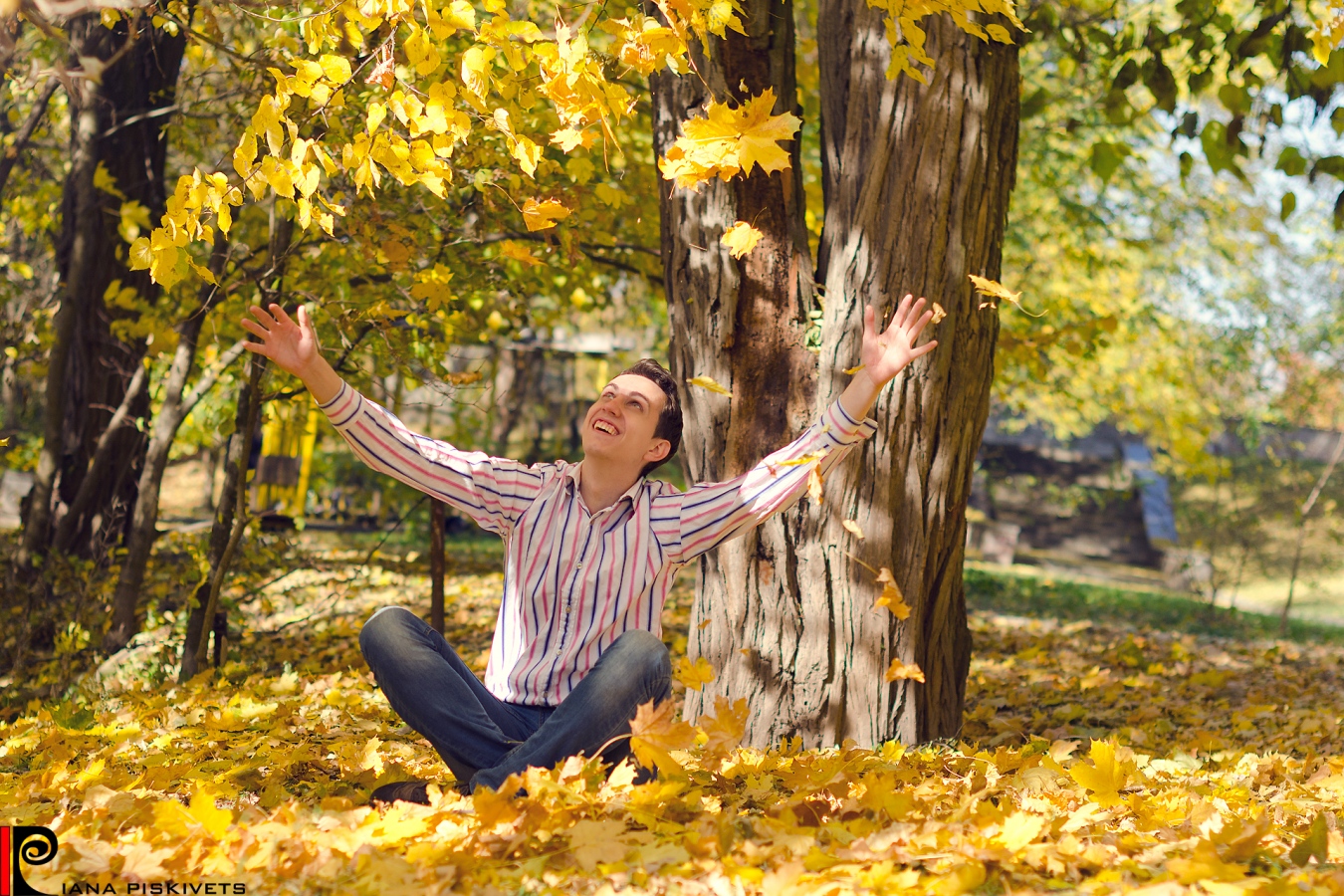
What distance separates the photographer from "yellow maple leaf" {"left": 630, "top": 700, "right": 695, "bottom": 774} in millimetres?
2223

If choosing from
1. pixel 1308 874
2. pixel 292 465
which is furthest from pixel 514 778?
pixel 292 465

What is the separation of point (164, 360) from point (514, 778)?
467 cm

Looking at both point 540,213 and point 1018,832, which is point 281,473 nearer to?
point 540,213

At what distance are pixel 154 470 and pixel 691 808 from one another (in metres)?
3.28

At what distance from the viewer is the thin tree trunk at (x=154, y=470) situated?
14.8 feet

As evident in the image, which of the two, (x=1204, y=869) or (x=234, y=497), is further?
(x=234, y=497)

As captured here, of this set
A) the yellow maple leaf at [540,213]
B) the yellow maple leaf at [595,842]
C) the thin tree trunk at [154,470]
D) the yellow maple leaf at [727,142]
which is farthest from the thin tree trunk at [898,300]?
the thin tree trunk at [154,470]

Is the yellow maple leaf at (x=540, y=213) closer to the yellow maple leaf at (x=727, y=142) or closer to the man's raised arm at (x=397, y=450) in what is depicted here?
the yellow maple leaf at (x=727, y=142)

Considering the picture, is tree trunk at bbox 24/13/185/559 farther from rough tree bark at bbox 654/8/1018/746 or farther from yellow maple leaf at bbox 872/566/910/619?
yellow maple leaf at bbox 872/566/910/619

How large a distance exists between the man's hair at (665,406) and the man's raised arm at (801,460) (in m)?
0.26

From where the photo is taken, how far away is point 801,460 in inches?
101

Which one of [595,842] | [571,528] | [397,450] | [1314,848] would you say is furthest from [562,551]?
[1314,848]

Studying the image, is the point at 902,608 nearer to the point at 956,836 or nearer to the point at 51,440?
the point at 956,836

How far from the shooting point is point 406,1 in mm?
2303
